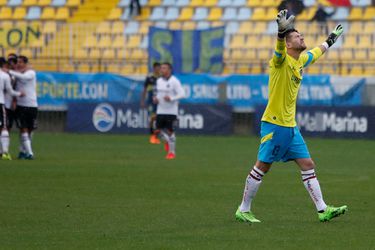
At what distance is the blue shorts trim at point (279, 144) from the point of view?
12305 mm

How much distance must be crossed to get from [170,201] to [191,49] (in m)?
18.8

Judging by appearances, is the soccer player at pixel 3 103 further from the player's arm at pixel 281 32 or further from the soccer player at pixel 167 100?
the player's arm at pixel 281 32

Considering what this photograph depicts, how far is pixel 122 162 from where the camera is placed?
21766 millimetres

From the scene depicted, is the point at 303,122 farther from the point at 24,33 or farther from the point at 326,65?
the point at 24,33

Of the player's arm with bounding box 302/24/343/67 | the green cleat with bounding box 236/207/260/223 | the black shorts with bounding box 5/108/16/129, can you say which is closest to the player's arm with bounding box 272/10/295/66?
the player's arm with bounding box 302/24/343/67

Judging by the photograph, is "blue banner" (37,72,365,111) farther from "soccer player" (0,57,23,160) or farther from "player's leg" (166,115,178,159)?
"soccer player" (0,57,23,160)

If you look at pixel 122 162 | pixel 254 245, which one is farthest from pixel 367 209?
pixel 122 162

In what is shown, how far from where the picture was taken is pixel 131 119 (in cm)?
3281

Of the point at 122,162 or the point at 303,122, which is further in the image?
the point at 303,122

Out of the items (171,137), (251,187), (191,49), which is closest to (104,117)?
(191,49)

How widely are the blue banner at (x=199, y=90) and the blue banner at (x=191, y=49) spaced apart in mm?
362

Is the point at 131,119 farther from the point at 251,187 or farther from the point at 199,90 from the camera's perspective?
the point at 251,187

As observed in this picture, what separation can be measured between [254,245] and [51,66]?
2516 cm

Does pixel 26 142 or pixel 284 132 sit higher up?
pixel 284 132
